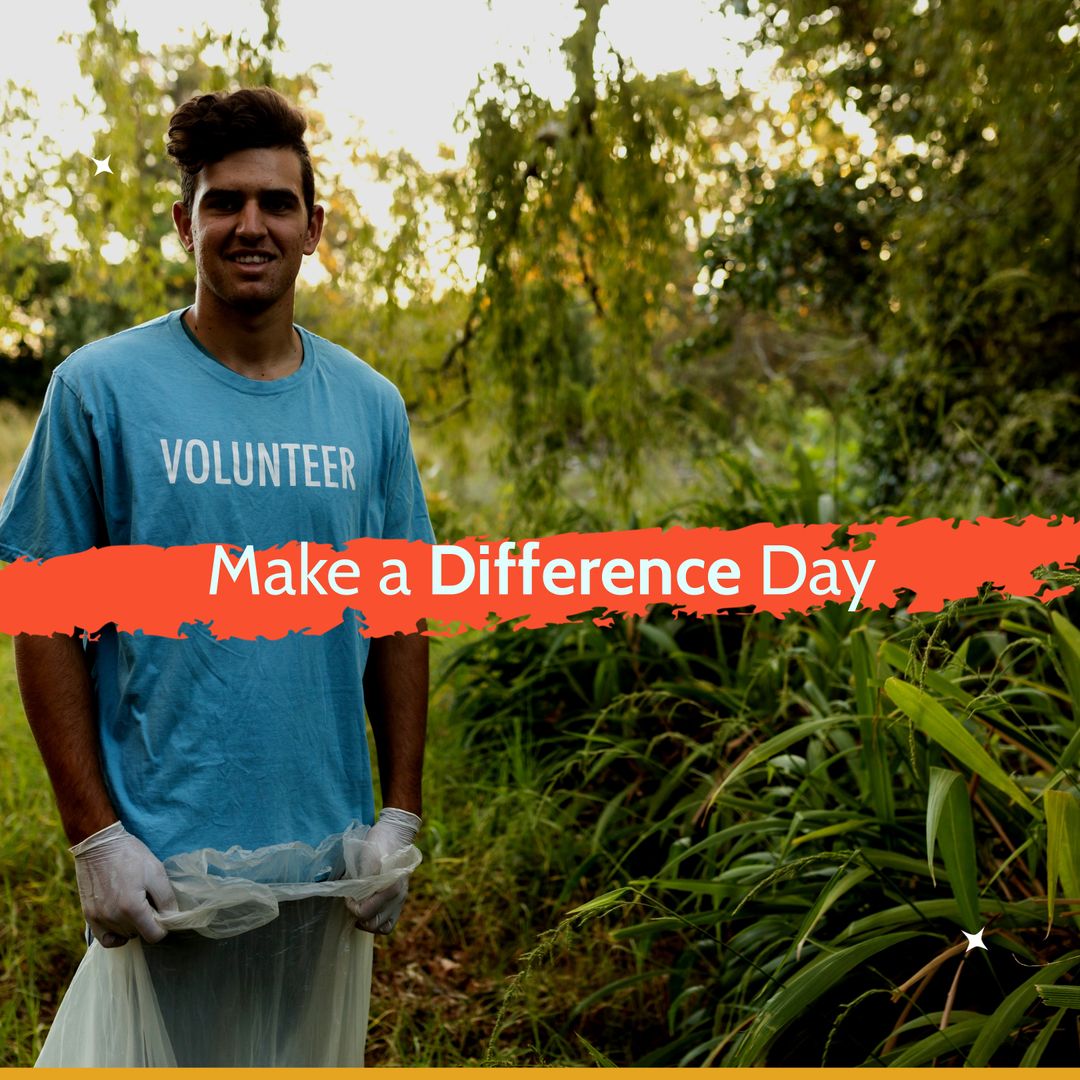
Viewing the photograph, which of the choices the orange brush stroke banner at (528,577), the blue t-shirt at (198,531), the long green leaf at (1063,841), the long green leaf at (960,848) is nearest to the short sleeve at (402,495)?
the orange brush stroke banner at (528,577)

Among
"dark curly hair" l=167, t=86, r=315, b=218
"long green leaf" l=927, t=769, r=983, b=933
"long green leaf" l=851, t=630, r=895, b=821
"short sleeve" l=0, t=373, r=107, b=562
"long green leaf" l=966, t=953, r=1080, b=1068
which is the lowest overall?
"long green leaf" l=966, t=953, r=1080, b=1068

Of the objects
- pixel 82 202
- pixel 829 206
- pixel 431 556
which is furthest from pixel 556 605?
pixel 829 206

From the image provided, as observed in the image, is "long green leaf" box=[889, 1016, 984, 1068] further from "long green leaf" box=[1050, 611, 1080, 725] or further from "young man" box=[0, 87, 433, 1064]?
"young man" box=[0, 87, 433, 1064]

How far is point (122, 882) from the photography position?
1.49 m

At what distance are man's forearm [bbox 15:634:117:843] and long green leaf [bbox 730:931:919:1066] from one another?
3.34 feet

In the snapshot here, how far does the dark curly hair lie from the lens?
5.44 feet

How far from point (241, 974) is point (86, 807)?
37 centimetres

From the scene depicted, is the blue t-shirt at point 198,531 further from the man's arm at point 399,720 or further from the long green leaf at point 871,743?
the long green leaf at point 871,743

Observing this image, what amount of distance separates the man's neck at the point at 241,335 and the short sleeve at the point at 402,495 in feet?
0.78

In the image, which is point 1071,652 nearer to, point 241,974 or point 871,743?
point 871,743

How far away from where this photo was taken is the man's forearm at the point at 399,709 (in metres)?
1.84

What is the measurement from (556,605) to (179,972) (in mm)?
2164

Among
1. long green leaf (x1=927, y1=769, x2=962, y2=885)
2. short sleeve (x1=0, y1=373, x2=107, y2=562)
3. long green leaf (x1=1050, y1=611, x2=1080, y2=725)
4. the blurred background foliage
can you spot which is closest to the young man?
short sleeve (x1=0, y1=373, x2=107, y2=562)

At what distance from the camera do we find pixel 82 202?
397cm
